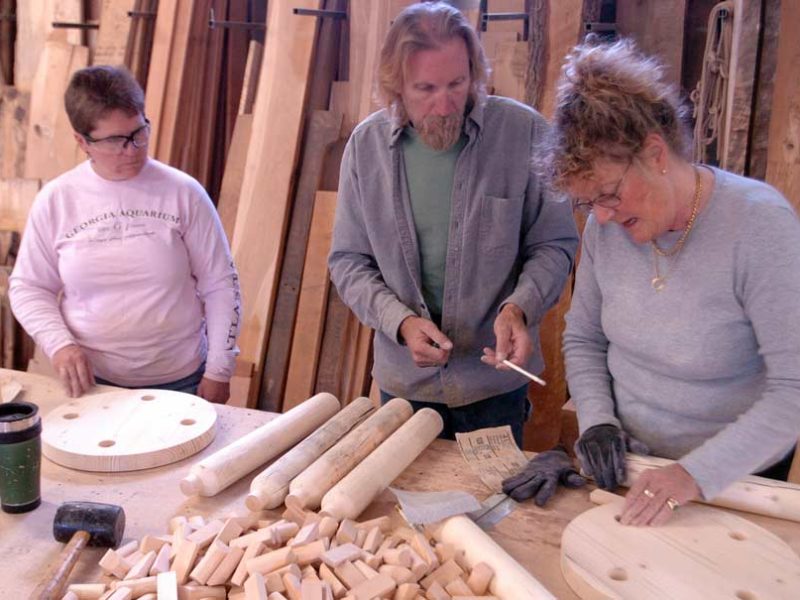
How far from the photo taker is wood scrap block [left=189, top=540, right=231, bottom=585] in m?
1.44

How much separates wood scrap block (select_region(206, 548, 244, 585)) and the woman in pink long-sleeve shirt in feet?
4.11

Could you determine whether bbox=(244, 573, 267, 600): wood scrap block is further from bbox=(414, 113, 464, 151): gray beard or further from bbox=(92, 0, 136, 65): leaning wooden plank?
bbox=(92, 0, 136, 65): leaning wooden plank

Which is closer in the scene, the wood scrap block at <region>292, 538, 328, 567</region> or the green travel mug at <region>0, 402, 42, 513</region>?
the wood scrap block at <region>292, 538, 328, 567</region>

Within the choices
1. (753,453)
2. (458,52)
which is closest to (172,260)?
(458,52)

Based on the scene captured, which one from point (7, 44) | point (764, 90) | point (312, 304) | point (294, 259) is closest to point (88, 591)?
point (312, 304)

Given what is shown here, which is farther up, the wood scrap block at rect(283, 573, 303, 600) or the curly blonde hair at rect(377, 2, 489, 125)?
the curly blonde hair at rect(377, 2, 489, 125)

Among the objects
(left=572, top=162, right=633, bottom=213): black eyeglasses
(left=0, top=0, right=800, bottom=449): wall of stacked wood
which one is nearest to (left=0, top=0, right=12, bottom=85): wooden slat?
(left=0, top=0, right=800, bottom=449): wall of stacked wood

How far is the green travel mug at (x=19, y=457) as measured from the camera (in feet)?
5.41

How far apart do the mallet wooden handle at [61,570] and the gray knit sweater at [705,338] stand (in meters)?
1.22

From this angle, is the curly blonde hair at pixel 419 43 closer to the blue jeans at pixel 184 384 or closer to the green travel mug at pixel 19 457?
the blue jeans at pixel 184 384

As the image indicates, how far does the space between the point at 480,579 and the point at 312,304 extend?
2765mm

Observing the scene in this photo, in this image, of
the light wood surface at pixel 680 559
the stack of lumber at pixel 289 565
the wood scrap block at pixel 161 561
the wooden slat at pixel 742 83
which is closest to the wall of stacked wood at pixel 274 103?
the wooden slat at pixel 742 83

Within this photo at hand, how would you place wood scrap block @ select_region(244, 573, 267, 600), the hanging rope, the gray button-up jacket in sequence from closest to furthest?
wood scrap block @ select_region(244, 573, 267, 600)
the gray button-up jacket
the hanging rope

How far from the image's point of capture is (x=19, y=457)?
5.52 ft
